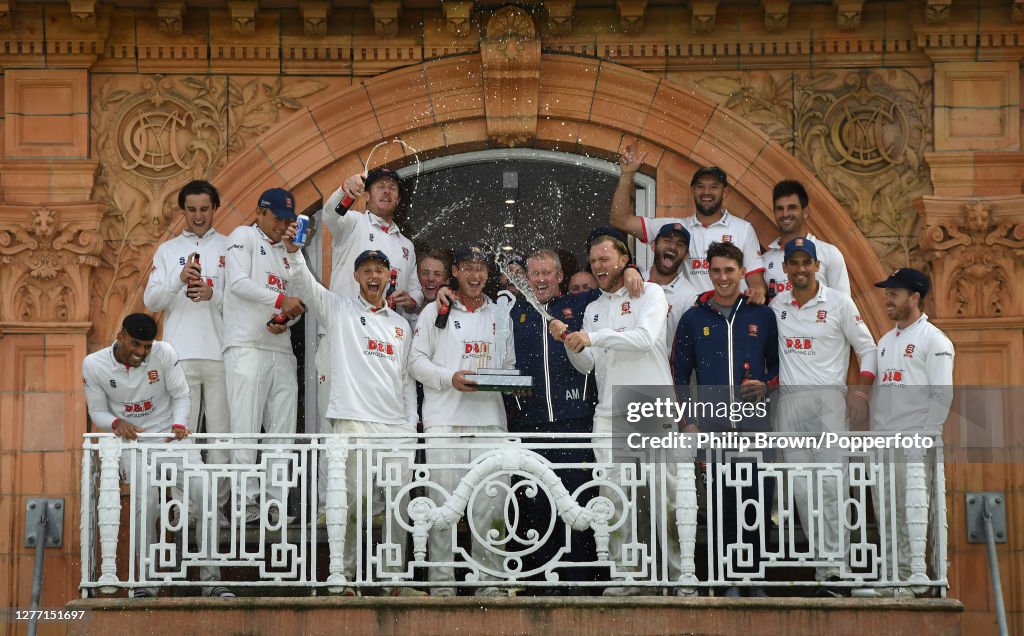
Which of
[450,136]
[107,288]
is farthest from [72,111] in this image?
[450,136]

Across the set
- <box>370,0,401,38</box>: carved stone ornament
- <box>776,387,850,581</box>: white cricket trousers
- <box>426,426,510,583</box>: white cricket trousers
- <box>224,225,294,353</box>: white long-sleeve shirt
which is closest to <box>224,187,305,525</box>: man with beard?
<box>224,225,294,353</box>: white long-sleeve shirt

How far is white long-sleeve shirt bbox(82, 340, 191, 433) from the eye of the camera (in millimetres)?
11188

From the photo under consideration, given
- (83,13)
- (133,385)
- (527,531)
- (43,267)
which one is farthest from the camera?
(83,13)

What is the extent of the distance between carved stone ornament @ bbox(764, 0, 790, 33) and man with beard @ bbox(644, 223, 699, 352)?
74.7 inches

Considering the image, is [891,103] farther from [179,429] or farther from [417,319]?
[179,429]

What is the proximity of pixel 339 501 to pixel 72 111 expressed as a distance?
4160mm

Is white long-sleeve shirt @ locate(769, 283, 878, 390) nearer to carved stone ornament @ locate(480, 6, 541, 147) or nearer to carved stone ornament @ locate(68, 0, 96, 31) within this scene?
carved stone ornament @ locate(480, 6, 541, 147)

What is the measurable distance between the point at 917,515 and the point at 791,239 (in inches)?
97.0

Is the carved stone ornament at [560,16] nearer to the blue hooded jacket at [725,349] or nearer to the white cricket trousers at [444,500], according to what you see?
the blue hooded jacket at [725,349]

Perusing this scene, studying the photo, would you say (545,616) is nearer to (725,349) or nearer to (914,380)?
(725,349)

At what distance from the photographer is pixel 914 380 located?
11.4 meters

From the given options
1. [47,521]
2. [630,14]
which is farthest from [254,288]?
[630,14]

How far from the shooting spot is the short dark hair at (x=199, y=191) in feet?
40.4

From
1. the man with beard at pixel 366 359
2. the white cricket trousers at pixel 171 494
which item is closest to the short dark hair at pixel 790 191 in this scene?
the man with beard at pixel 366 359
